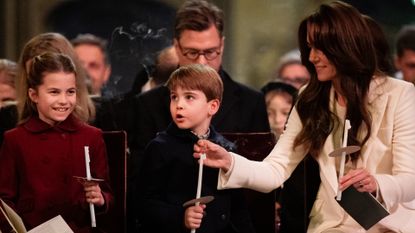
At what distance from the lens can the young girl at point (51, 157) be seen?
12.4 ft

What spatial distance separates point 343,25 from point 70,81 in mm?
1183

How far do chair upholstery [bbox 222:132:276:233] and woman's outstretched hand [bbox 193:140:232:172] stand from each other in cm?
47

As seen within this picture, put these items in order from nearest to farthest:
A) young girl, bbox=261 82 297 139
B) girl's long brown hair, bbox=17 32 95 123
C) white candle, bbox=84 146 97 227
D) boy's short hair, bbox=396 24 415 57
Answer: white candle, bbox=84 146 97 227, girl's long brown hair, bbox=17 32 95 123, young girl, bbox=261 82 297 139, boy's short hair, bbox=396 24 415 57

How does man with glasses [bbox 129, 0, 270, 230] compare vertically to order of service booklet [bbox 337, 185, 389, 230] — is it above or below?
above

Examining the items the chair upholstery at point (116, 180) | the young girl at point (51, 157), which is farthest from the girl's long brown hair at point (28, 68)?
the chair upholstery at point (116, 180)

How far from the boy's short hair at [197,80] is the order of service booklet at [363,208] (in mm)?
699

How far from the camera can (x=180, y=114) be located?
12.1 ft

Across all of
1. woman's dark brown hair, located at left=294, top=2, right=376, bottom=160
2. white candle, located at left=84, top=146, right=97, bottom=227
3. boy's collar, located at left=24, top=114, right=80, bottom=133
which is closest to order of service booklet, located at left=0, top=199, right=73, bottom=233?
white candle, located at left=84, top=146, right=97, bottom=227

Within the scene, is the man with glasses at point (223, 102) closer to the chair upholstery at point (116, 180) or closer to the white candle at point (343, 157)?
the chair upholstery at point (116, 180)

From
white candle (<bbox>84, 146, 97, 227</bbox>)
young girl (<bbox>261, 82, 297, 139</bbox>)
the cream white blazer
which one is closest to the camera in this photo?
white candle (<bbox>84, 146, 97, 227</bbox>)

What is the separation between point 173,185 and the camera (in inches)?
149

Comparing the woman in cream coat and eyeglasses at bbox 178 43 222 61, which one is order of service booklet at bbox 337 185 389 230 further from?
eyeglasses at bbox 178 43 222 61

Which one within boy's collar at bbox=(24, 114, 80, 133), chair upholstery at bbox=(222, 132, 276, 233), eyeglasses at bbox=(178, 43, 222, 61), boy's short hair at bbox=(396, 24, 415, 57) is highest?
eyeglasses at bbox=(178, 43, 222, 61)

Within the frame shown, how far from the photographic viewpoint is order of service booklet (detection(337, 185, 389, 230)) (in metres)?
3.49
